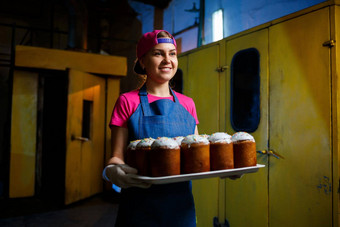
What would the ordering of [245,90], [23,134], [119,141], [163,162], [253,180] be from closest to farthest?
[163,162] < [119,141] < [253,180] < [245,90] < [23,134]

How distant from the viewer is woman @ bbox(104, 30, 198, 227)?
1369mm

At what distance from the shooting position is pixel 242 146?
149 centimetres

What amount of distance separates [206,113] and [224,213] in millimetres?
1142

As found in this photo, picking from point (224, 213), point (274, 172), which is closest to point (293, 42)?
point (274, 172)

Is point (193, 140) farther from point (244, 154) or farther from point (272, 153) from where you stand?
point (272, 153)

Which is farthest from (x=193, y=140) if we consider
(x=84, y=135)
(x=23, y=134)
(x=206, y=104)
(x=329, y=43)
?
(x=23, y=134)

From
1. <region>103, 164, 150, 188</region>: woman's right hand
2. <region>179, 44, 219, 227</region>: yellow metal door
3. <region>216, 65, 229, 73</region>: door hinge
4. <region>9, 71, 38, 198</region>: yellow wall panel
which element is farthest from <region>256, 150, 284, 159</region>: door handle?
<region>9, 71, 38, 198</region>: yellow wall panel

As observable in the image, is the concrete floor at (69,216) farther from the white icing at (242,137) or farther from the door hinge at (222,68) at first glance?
the white icing at (242,137)

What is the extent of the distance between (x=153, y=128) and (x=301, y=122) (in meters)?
1.40

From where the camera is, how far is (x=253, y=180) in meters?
2.62

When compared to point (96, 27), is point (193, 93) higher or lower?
lower

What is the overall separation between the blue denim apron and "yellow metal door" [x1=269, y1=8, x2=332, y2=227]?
1.20 m

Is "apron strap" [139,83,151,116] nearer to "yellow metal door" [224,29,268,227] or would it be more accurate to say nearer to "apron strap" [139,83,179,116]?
"apron strap" [139,83,179,116]

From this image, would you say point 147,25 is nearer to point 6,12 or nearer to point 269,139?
point 6,12
